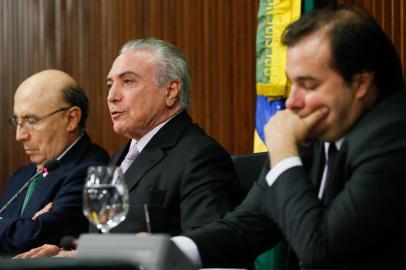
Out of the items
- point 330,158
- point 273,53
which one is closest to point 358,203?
point 330,158

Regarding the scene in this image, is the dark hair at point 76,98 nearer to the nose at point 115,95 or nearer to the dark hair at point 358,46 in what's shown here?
the nose at point 115,95

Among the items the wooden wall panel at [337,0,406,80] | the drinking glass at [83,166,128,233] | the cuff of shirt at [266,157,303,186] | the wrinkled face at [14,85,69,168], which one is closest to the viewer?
the drinking glass at [83,166,128,233]

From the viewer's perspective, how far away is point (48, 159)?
4.47m

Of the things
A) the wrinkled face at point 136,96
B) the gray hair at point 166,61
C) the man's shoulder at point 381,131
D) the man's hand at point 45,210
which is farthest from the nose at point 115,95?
the man's shoulder at point 381,131

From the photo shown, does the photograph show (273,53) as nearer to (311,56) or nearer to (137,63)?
(137,63)

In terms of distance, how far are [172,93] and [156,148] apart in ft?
1.09

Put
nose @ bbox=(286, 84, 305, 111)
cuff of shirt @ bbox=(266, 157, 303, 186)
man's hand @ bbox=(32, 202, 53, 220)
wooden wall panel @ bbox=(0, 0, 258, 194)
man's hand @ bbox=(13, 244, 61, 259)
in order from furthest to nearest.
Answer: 1. wooden wall panel @ bbox=(0, 0, 258, 194)
2. man's hand @ bbox=(32, 202, 53, 220)
3. man's hand @ bbox=(13, 244, 61, 259)
4. nose @ bbox=(286, 84, 305, 111)
5. cuff of shirt @ bbox=(266, 157, 303, 186)

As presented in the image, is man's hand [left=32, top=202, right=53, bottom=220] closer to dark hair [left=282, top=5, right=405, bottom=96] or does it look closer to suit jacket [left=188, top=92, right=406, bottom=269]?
suit jacket [left=188, top=92, right=406, bottom=269]

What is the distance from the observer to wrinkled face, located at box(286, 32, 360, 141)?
250 centimetres

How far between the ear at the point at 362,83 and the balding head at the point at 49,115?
2.30m

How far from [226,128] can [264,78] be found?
3.10ft

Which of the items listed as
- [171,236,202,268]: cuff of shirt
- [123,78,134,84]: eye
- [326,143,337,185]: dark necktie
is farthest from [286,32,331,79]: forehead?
[123,78,134,84]: eye

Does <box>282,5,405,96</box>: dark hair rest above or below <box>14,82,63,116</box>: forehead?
above

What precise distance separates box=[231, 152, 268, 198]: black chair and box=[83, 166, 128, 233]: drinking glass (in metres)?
1.09
